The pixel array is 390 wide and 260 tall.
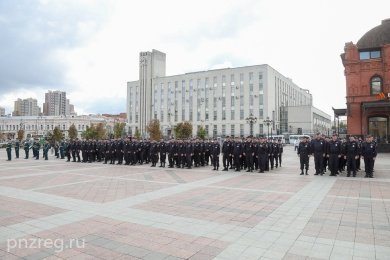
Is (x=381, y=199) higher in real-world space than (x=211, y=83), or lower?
lower

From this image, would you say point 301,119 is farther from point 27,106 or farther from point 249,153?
point 27,106

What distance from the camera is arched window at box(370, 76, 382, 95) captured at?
3465 cm

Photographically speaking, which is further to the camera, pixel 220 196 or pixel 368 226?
pixel 220 196

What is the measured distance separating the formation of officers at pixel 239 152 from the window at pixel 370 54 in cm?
2298

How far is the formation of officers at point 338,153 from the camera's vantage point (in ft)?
47.6

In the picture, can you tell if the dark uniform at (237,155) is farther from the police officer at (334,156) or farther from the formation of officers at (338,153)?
the police officer at (334,156)

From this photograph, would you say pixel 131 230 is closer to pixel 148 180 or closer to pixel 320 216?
pixel 320 216

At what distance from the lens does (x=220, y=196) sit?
31.7 ft

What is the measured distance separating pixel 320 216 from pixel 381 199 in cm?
321

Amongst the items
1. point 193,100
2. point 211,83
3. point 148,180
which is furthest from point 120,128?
point 148,180

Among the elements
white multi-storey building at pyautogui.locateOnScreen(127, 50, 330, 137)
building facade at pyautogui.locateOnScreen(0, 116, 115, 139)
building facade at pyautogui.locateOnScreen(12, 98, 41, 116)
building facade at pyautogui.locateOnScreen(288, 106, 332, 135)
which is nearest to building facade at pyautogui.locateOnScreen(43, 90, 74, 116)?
building facade at pyautogui.locateOnScreen(12, 98, 41, 116)

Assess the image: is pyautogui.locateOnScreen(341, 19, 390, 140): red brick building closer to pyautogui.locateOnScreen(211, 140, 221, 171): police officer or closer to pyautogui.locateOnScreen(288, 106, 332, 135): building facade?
pyautogui.locateOnScreen(211, 140, 221, 171): police officer

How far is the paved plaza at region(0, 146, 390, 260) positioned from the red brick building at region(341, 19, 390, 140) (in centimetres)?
2593

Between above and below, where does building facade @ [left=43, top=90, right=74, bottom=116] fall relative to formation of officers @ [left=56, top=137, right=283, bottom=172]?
above
